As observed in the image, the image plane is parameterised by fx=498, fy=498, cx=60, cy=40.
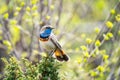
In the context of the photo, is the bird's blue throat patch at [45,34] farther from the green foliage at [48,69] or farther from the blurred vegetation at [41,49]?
the green foliage at [48,69]

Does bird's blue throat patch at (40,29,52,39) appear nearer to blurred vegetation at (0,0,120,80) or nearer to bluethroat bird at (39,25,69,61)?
bluethroat bird at (39,25,69,61)

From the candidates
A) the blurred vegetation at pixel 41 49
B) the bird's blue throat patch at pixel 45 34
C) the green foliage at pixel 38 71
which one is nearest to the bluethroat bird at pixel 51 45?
the bird's blue throat patch at pixel 45 34

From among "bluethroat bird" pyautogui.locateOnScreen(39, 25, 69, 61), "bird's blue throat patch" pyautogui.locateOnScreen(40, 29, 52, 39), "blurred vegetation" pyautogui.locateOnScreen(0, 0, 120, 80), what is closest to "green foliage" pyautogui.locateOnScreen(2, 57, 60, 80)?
"blurred vegetation" pyautogui.locateOnScreen(0, 0, 120, 80)

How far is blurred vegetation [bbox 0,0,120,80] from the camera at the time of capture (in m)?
5.14

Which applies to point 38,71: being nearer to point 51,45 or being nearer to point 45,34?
point 51,45

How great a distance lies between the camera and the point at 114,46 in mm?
8625

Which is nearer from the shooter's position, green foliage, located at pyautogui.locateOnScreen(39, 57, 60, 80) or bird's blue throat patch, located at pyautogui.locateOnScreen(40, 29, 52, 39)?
green foliage, located at pyautogui.locateOnScreen(39, 57, 60, 80)

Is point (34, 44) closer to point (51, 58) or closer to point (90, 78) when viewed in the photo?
point (90, 78)

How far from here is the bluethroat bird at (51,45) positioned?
5.57 m

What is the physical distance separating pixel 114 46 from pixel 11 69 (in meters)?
3.79

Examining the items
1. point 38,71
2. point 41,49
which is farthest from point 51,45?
point 41,49

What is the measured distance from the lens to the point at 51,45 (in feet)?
19.2

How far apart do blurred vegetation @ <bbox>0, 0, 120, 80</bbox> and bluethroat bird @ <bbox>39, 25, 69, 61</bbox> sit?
0.16 metres

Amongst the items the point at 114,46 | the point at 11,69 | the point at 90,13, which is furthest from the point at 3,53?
the point at 11,69
